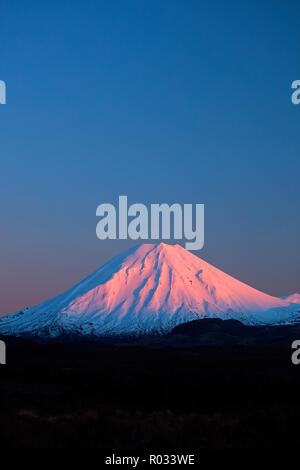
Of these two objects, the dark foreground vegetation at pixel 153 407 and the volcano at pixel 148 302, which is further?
the volcano at pixel 148 302

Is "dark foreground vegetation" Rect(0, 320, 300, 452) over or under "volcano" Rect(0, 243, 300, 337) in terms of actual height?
under

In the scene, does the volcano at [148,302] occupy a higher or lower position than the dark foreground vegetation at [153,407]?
higher

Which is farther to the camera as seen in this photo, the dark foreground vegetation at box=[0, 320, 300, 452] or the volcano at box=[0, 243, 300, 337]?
the volcano at box=[0, 243, 300, 337]
